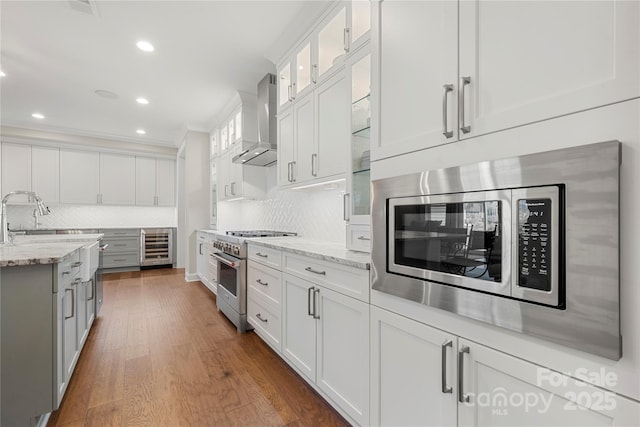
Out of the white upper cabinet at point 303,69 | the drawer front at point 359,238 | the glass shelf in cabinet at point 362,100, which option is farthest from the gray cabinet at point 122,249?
the glass shelf in cabinet at point 362,100

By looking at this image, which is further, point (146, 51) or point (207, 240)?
point (207, 240)

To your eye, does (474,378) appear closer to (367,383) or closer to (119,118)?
(367,383)

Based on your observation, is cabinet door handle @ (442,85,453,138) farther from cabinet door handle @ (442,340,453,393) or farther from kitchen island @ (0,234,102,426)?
kitchen island @ (0,234,102,426)

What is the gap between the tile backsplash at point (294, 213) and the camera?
8.91 feet

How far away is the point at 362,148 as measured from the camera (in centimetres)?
195

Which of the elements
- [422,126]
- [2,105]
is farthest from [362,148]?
[2,105]

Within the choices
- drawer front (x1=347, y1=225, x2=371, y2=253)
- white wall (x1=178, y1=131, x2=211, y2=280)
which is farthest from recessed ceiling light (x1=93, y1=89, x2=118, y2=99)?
drawer front (x1=347, y1=225, x2=371, y2=253)

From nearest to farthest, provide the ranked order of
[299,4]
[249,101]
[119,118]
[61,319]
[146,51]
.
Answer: [61,319]
[299,4]
[146,51]
[249,101]
[119,118]

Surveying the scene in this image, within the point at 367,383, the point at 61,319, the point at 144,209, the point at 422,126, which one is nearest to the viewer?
the point at 422,126

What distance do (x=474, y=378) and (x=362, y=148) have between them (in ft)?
4.59

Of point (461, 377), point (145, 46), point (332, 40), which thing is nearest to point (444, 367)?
point (461, 377)

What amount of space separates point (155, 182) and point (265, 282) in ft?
17.5

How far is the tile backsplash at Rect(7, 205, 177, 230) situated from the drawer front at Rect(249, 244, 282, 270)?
17.3 ft

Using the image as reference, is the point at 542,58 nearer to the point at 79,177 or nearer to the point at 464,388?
the point at 464,388
